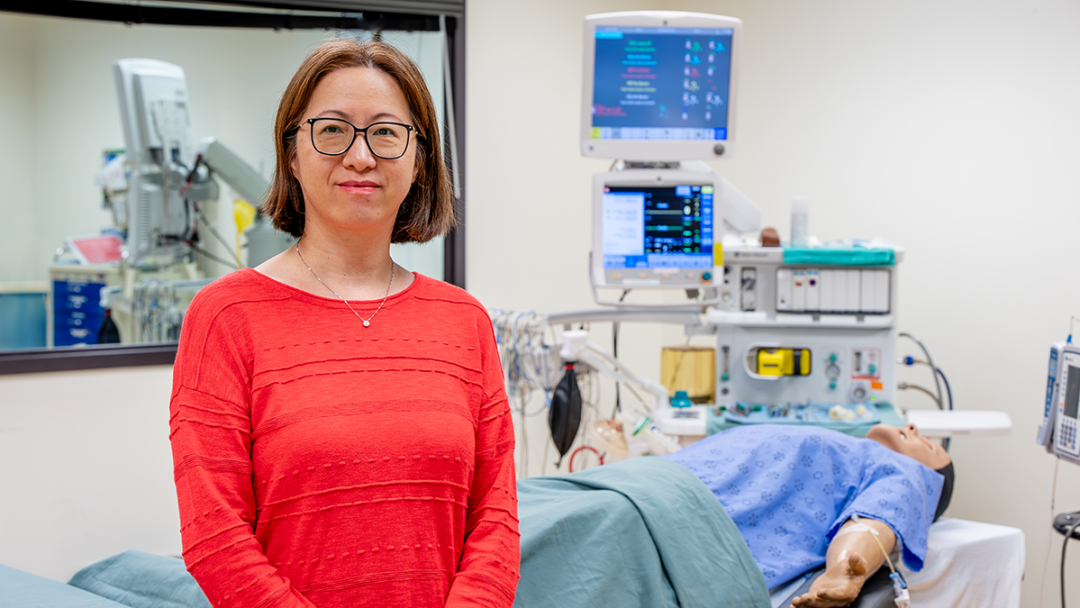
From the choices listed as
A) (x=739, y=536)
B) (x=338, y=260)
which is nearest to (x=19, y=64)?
(x=338, y=260)

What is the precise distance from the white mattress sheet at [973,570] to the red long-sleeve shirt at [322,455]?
1488 millimetres

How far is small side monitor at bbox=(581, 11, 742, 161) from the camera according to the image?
2.48 m

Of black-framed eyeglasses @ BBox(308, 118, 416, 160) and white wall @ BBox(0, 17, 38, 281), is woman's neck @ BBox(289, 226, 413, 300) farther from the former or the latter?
white wall @ BBox(0, 17, 38, 281)

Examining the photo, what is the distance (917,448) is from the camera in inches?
87.5

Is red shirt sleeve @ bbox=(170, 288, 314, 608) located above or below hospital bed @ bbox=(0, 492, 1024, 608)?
above

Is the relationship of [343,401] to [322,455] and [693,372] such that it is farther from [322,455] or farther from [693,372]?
[693,372]

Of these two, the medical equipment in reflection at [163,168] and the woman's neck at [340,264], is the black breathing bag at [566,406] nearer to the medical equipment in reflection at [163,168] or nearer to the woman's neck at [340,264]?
the medical equipment in reflection at [163,168]

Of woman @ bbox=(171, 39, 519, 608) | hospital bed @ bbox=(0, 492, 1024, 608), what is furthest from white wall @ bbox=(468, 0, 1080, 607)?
woman @ bbox=(171, 39, 519, 608)

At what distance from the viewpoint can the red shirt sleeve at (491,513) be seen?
3.37 ft

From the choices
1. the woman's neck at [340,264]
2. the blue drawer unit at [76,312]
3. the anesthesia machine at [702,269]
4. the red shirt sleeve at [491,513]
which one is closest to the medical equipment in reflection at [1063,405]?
the anesthesia machine at [702,269]

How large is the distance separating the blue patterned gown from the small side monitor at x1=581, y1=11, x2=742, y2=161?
3.02ft

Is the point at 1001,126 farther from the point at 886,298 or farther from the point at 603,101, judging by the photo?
the point at 603,101

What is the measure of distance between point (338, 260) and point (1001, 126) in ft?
8.94

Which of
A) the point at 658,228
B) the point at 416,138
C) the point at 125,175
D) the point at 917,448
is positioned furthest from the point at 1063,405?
the point at 125,175
